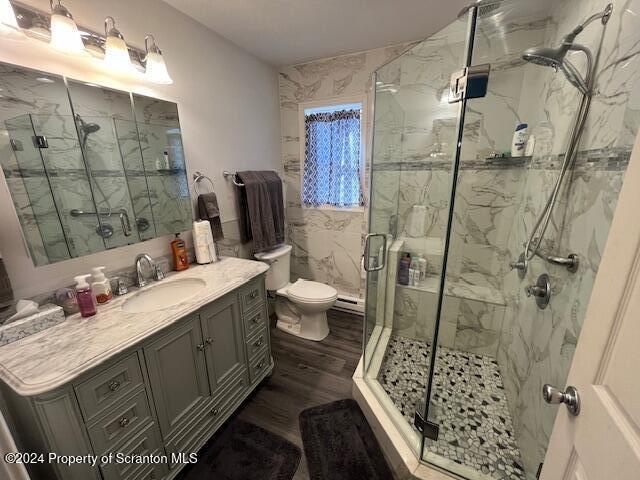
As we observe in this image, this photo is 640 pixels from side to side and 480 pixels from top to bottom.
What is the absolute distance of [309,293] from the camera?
2246 millimetres

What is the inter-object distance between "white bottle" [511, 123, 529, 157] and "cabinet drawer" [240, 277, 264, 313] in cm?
195

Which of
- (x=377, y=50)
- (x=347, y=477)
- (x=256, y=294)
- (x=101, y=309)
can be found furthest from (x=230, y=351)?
(x=377, y=50)

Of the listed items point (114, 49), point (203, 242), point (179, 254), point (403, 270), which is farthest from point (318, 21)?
point (403, 270)

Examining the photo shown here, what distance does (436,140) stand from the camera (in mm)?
2059

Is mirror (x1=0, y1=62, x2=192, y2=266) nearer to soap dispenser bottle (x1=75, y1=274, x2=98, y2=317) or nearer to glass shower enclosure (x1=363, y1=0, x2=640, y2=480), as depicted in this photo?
soap dispenser bottle (x1=75, y1=274, x2=98, y2=317)

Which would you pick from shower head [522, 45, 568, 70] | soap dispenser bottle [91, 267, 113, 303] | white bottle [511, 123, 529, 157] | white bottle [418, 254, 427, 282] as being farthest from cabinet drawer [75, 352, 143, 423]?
white bottle [511, 123, 529, 157]

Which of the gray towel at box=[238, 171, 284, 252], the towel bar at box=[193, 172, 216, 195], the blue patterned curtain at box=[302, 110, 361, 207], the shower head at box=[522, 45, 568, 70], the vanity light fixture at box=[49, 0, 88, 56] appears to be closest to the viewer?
the vanity light fixture at box=[49, 0, 88, 56]

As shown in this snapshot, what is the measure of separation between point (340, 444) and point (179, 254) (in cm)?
146

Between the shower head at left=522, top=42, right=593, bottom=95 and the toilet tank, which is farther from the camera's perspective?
the toilet tank

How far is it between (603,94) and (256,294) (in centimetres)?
188

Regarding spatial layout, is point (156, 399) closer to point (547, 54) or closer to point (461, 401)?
point (461, 401)

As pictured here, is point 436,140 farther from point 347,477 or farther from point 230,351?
point 347,477

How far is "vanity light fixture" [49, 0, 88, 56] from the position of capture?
1048 millimetres

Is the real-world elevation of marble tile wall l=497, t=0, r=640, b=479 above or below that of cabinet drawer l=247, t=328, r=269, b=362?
above
